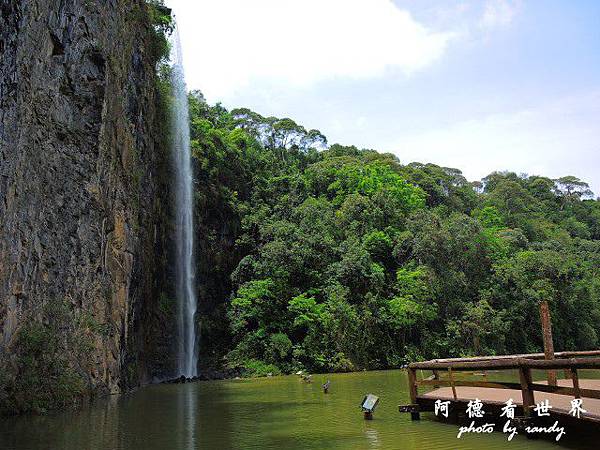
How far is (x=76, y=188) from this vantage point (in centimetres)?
1784

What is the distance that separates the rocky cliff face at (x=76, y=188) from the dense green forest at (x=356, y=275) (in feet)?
26.7

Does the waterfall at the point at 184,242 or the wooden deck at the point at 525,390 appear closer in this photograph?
the wooden deck at the point at 525,390

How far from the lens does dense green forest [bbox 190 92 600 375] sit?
31406mm

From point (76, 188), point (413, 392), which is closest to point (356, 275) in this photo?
point (76, 188)

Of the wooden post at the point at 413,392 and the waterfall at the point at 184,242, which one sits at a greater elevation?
the waterfall at the point at 184,242

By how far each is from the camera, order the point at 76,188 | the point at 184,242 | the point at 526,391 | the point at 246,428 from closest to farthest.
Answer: the point at 526,391 → the point at 246,428 → the point at 76,188 → the point at 184,242

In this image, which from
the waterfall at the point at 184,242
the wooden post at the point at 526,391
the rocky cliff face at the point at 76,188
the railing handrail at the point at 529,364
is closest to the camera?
the railing handrail at the point at 529,364

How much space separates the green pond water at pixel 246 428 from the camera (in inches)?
317

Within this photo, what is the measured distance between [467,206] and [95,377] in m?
44.7

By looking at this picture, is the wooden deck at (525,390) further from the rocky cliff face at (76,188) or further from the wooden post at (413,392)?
the rocky cliff face at (76,188)

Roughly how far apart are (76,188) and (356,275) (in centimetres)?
1955

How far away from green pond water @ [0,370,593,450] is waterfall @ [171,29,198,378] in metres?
14.9

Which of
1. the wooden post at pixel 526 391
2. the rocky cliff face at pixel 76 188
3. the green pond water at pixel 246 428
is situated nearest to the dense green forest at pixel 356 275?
the rocky cliff face at pixel 76 188

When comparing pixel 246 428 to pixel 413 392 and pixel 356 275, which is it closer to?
pixel 413 392
